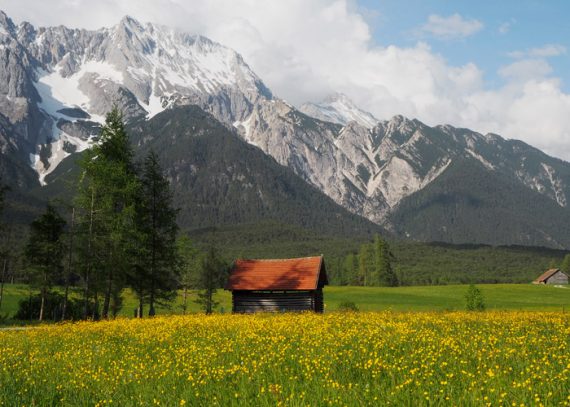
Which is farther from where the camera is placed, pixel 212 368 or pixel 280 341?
pixel 280 341

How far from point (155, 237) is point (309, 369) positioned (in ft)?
89.7

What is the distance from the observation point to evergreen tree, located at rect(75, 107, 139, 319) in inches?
1146

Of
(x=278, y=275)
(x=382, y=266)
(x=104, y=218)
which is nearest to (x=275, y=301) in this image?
(x=278, y=275)

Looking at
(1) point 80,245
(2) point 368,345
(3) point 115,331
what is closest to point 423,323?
(2) point 368,345

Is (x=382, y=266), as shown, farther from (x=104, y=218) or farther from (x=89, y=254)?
(x=89, y=254)

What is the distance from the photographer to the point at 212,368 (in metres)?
10.2

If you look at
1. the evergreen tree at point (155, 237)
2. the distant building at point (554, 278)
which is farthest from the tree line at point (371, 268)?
the evergreen tree at point (155, 237)

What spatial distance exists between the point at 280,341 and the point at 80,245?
21.3 metres

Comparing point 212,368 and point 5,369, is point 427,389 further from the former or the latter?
point 5,369

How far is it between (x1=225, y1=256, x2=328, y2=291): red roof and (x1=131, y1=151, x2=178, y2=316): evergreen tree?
23.0 ft

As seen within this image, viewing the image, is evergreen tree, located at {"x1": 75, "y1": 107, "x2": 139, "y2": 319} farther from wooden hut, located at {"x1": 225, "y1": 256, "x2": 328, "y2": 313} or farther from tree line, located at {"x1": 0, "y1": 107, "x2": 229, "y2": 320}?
wooden hut, located at {"x1": 225, "y1": 256, "x2": 328, "y2": 313}

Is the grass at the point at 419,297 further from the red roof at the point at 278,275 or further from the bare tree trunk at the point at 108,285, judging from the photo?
the bare tree trunk at the point at 108,285

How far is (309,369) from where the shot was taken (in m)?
9.74

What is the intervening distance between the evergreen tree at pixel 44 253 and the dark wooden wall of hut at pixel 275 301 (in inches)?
718
